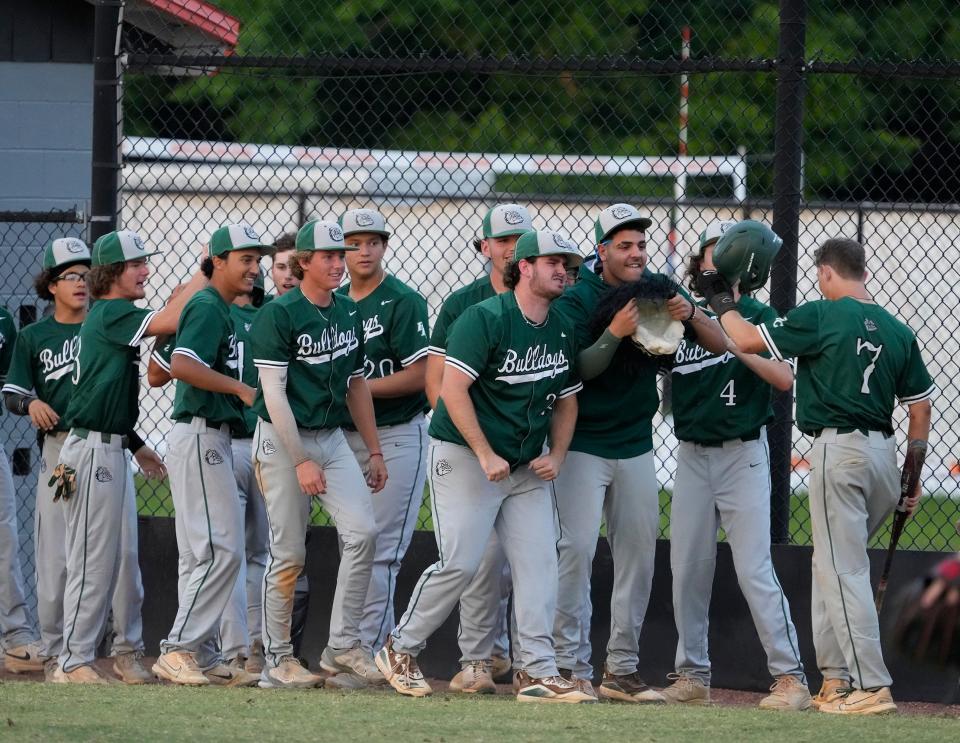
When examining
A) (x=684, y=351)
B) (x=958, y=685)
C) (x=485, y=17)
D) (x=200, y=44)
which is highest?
(x=485, y=17)

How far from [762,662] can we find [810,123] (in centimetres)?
1022

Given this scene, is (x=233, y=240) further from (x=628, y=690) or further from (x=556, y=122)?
(x=556, y=122)

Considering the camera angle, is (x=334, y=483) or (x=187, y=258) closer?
(x=334, y=483)

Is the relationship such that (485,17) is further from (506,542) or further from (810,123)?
(506,542)

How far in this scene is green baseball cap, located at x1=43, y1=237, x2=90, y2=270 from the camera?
277 inches

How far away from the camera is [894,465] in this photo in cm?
623

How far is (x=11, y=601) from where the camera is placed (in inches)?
286

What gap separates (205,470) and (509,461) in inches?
52.1

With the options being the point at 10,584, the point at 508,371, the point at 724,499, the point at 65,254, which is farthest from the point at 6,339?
the point at 724,499

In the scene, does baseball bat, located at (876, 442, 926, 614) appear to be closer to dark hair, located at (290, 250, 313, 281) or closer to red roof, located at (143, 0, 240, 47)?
dark hair, located at (290, 250, 313, 281)

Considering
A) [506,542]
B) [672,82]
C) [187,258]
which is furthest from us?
[672,82]

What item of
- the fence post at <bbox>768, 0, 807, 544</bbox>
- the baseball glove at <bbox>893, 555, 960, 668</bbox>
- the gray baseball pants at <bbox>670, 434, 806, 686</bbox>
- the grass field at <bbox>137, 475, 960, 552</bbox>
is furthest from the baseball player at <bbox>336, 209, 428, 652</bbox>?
the grass field at <bbox>137, 475, 960, 552</bbox>

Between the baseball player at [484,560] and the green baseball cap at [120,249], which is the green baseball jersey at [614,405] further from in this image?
the green baseball cap at [120,249]

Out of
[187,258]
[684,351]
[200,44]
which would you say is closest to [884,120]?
[187,258]
